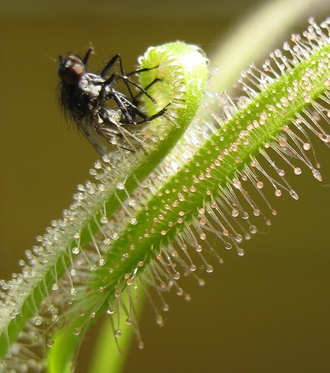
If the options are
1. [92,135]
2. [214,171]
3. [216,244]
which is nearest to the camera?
[214,171]

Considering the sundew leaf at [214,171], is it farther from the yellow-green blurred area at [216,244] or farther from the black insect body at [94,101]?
the yellow-green blurred area at [216,244]

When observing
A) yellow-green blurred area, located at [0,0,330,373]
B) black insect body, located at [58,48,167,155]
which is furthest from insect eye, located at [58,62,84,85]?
yellow-green blurred area, located at [0,0,330,373]

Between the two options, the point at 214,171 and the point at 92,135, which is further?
the point at 92,135

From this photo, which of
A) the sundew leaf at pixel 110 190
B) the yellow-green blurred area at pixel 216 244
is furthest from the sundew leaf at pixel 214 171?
the yellow-green blurred area at pixel 216 244

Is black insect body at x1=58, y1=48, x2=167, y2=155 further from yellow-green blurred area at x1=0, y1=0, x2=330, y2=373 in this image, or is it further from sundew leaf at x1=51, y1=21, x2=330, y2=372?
yellow-green blurred area at x1=0, y1=0, x2=330, y2=373

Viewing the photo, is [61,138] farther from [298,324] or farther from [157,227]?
[157,227]

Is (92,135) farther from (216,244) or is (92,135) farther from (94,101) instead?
(216,244)

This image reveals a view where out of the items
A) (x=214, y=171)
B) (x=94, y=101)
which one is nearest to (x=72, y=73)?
A: (x=94, y=101)
